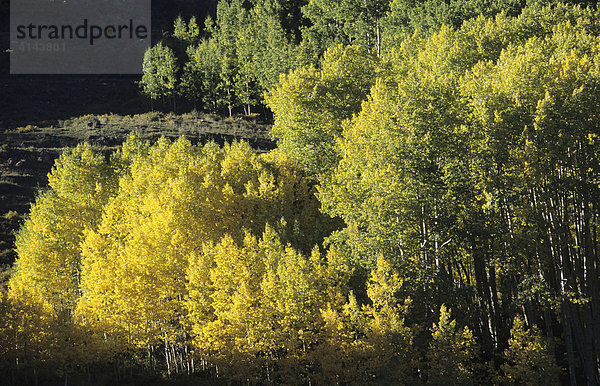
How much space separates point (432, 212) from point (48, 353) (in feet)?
77.1

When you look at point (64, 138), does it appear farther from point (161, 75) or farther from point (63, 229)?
point (63, 229)

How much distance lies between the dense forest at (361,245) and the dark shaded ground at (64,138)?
16684 mm

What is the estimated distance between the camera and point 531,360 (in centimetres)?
2688

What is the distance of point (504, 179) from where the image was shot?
27922 mm

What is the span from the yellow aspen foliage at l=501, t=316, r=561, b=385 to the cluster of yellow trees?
12 centimetres

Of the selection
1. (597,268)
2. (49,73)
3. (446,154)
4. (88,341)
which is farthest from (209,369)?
(49,73)

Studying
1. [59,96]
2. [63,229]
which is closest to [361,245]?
[63,229]

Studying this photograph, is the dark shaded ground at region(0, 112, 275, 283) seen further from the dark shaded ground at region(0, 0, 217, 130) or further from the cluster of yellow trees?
the cluster of yellow trees

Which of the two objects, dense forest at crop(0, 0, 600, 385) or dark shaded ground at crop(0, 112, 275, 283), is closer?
dense forest at crop(0, 0, 600, 385)

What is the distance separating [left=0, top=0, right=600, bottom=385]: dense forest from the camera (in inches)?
1103

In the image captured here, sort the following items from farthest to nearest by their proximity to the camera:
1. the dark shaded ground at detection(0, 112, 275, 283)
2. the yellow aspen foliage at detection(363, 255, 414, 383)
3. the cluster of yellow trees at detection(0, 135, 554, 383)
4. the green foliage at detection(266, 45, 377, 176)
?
1. the dark shaded ground at detection(0, 112, 275, 283)
2. the green foliage at detection(266, 45, 377, 176)
3. the cluster of yellow trees at detection(0, 135, 554, 383)
4. the yellow aspen foliage at detection(363, 255, 414, 383)

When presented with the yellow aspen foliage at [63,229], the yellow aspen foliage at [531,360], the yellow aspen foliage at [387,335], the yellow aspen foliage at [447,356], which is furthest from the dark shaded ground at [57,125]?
the yellow aspen foliage at [531,360]

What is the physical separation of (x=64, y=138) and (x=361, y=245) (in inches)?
2326

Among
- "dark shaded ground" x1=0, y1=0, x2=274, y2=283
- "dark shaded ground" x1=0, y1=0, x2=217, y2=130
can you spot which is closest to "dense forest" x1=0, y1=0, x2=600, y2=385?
"dark shaded ground" x1=0, y1=0, x2=274, y2=283
